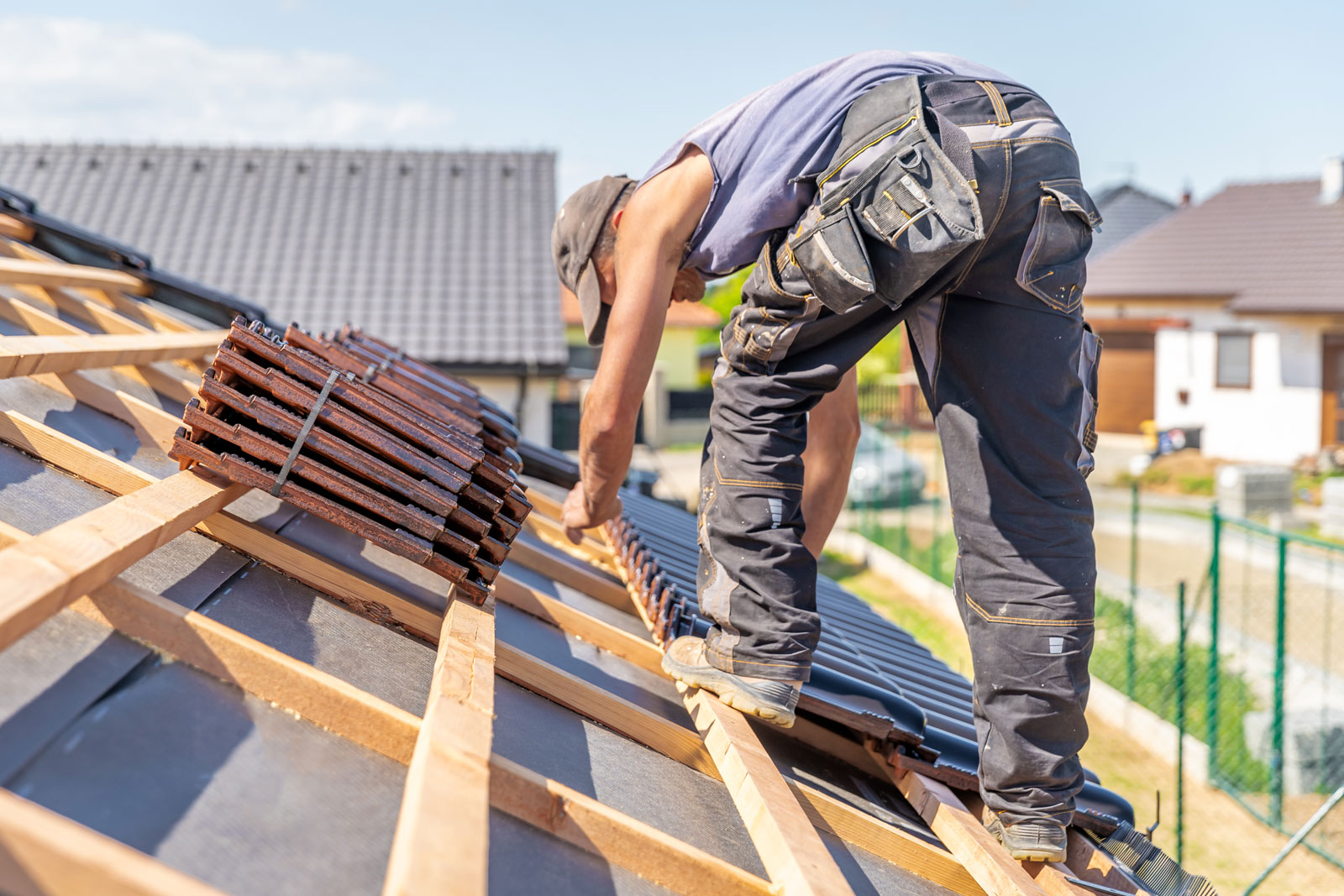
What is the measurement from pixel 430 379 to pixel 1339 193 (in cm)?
2815

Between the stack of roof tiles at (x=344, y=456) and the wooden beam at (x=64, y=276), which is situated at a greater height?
the wooden beam at (x=64, y=276)

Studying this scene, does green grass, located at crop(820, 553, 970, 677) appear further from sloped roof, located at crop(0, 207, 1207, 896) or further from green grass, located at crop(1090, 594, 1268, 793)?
sloped roof, located at crop(0, 207, 1207, 896)

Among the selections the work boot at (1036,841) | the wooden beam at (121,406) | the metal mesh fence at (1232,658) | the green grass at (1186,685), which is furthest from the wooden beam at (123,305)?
the green grass at (1186,685)

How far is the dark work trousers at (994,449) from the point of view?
7.02 ft

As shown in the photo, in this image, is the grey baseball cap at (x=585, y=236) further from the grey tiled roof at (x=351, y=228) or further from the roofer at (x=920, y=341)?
the grey tiled roof at (x=351, y=228)

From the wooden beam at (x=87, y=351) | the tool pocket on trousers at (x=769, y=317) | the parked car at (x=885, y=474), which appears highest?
the tool pocket on trousers at (x=769, y=317)

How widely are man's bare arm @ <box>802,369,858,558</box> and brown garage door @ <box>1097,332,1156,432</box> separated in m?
25.5

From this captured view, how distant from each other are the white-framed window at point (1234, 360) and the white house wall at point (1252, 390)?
4.2 inches

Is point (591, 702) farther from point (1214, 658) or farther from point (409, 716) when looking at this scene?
point (1214, 658)

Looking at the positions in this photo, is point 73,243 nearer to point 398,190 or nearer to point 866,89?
point 866,89

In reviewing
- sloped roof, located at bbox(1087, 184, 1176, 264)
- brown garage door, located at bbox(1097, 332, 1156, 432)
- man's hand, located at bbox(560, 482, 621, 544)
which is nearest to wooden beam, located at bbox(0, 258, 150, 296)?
man's hand, located at bbox(560, 482, 621, 544)

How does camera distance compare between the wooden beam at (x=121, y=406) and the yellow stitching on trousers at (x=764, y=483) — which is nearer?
the yellow stitching on trousers at (x=764, y=483)

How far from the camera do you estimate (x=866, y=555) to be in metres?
15.3

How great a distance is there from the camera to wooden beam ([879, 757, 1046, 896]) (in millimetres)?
1817
